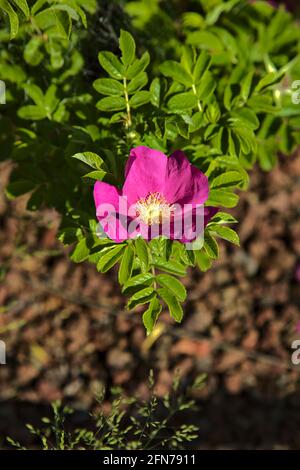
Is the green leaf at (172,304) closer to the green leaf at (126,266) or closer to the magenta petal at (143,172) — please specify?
the green leaf at (126,266)

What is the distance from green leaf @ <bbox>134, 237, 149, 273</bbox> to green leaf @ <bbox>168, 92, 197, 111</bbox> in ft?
1.06

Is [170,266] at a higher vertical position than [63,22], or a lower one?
lower

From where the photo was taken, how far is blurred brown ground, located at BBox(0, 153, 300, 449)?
84.5 inches

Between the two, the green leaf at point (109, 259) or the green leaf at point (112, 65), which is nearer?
the green leaf at point (109, 259)

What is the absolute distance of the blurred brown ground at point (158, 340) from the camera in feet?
7.04

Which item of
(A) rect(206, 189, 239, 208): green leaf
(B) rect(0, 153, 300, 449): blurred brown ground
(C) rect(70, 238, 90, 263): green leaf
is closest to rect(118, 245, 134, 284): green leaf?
(C) rect(70, 238, 90, 263): green leaf

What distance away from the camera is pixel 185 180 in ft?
3.81

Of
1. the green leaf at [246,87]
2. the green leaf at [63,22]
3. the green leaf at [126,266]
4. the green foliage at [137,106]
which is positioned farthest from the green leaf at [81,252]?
the green leaf at [246,87]

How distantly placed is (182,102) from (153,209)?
26 cm

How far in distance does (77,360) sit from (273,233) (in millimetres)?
959

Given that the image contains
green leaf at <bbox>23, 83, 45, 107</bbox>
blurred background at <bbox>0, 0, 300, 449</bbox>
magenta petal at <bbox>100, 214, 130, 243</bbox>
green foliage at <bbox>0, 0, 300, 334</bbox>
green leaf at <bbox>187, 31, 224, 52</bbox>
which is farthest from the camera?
blurred background at <bbox>0, 0, 300, 449</bbox>

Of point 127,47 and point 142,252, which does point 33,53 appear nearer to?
point 127,47

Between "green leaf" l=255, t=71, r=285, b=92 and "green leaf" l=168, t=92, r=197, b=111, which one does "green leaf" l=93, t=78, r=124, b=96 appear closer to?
"green leaf" l=168, t=92, r=197, b=111

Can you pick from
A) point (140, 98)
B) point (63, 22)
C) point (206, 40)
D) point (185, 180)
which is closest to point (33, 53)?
point (63, 22)
